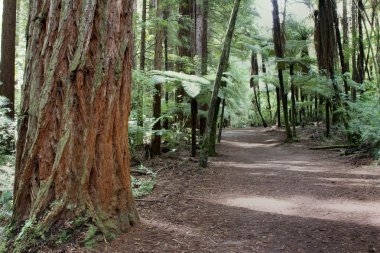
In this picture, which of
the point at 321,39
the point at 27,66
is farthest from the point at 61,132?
the point at 321,39

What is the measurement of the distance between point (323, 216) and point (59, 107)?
3.43 metres

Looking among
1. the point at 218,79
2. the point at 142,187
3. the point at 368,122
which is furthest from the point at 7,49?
the point at 368,122

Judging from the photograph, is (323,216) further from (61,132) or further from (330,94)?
(330,94)

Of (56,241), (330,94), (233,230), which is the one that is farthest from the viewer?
(330,94)

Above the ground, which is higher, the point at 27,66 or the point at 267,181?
the point at 27,66

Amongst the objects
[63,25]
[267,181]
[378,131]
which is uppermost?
[63,25]

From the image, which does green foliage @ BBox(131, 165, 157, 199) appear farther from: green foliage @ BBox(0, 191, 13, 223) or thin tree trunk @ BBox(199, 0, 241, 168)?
thin tree trunk @ BBox(199, 0, 241, 168)

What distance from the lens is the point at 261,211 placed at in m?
4.95

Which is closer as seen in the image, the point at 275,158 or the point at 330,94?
the point at 275,158

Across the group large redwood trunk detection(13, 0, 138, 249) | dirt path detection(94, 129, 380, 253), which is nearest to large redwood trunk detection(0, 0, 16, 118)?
dirt path detection(94, 129, 380, 253)

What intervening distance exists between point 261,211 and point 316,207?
0.81 m

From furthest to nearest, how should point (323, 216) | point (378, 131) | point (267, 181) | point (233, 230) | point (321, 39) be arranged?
point (321, 39), point (378, 131), point (267, 181), point (323, 216), point (233, 230)

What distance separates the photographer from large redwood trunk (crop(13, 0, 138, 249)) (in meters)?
3.45

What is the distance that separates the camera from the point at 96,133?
140 inches
